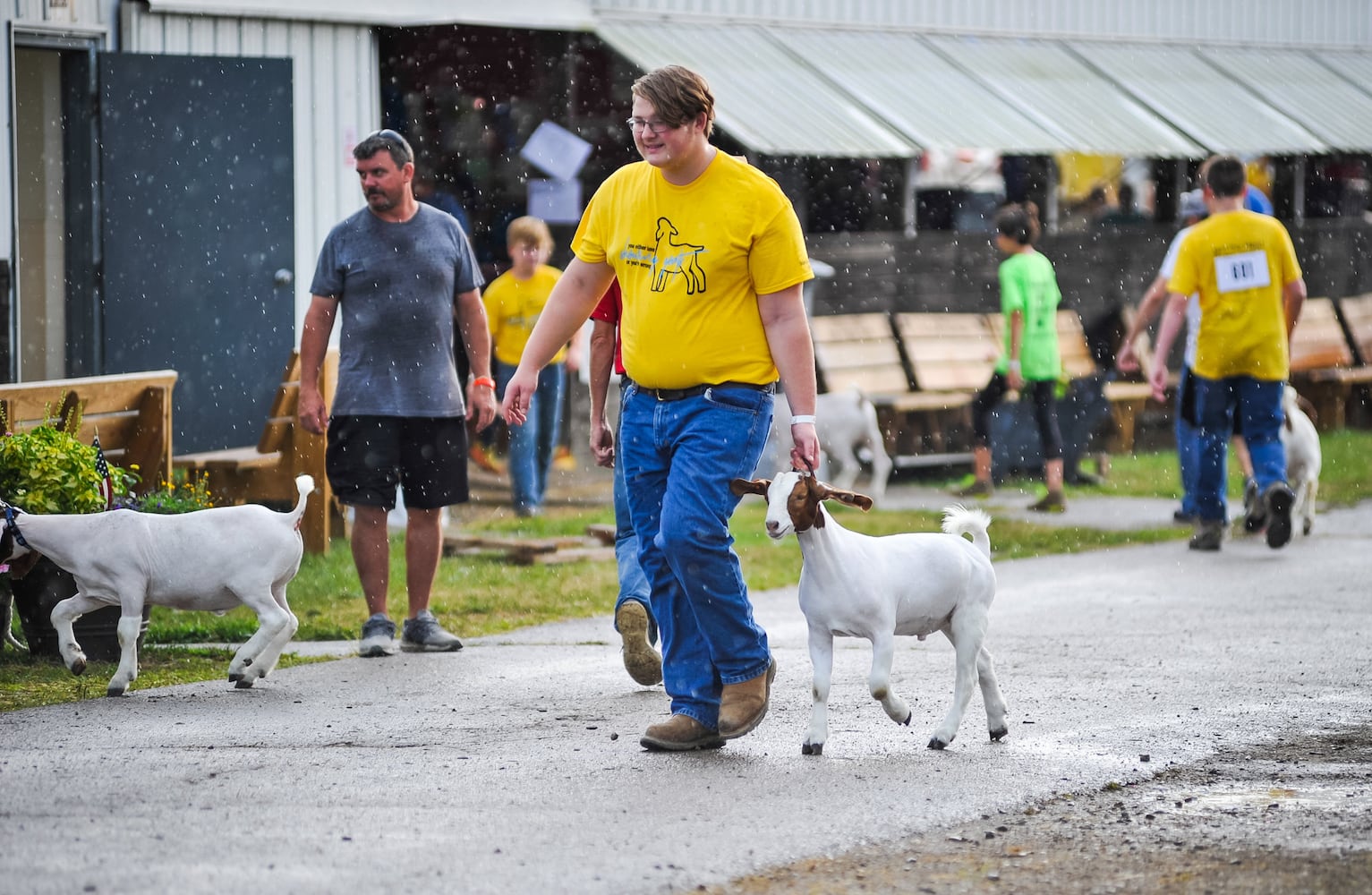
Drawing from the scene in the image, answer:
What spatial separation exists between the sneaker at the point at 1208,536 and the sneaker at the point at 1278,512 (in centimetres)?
30

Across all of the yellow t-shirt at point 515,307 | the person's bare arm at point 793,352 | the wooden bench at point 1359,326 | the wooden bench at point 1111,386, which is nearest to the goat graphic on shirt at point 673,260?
the person's bare arm at point 793,352

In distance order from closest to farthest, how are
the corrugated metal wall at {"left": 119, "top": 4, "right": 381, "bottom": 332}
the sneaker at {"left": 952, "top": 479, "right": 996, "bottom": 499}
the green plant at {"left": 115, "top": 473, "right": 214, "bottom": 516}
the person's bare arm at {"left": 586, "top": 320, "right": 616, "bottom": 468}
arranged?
the person's bare arm at {"left": 586, "top": 320, "right": 616, "bottom": 468}, the green plant at {"left": 115, "top": 473, "right": 214, "bottom": 516}, the corrugated metal wall at {"left": 119, "top": 4, "right": 381, "bottom": 332}, the sneaker at {"left": 952, "top": 479, "right": 996, "bottom": 499}

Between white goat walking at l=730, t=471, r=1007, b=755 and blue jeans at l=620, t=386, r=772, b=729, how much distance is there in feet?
0.40

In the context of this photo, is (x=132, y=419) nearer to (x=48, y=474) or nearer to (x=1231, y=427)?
(x=48, y=474)

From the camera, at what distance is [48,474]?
7645mm

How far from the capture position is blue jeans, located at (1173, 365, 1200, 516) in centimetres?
1170

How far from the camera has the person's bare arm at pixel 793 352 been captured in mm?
6074

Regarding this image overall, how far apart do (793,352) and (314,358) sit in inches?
121

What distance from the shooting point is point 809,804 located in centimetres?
551

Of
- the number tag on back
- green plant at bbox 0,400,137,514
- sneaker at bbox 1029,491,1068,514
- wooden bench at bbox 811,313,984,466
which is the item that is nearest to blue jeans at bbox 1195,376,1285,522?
the number tag on back

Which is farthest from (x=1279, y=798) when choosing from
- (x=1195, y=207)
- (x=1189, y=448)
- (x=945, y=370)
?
(x=945, y=370)

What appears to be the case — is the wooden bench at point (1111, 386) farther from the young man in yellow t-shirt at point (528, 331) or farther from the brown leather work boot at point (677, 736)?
the brown leather work boot at point (677, 736)

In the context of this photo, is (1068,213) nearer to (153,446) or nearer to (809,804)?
(153,446)

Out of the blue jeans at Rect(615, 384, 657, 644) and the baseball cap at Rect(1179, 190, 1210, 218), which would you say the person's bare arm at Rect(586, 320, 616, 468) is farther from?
the baseball cap at Rect(1179, 190, 1210, 218)
